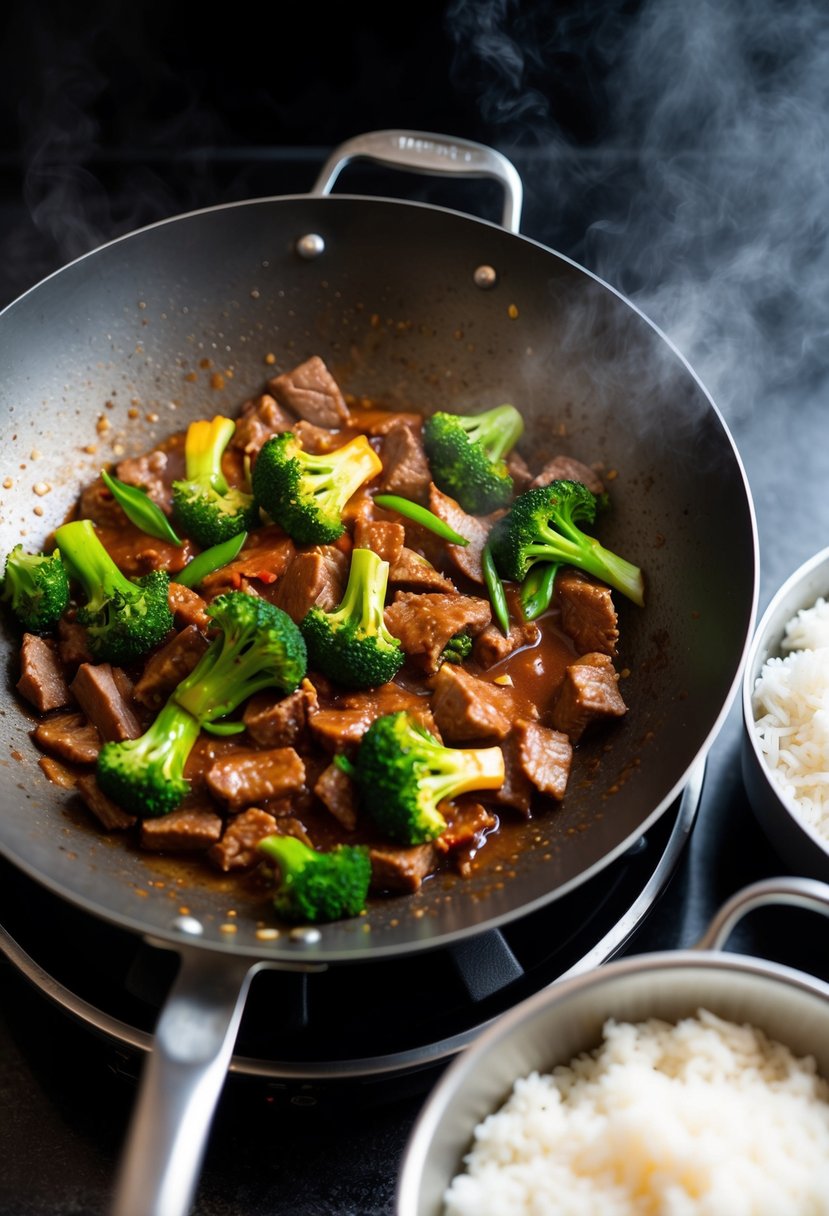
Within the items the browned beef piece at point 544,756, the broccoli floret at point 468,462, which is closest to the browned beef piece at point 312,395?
the broccoli floret at point 468,462

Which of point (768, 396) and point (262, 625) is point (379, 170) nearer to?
point (768, 396)

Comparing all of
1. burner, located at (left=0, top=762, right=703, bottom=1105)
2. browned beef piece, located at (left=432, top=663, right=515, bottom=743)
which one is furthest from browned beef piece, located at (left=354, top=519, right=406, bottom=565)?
burner, located at (left=0, top=762, right=703, bottom=1105)

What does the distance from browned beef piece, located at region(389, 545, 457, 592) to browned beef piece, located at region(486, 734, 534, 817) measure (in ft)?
1.49

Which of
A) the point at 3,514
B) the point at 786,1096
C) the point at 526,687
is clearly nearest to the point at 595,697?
the point at 526,687

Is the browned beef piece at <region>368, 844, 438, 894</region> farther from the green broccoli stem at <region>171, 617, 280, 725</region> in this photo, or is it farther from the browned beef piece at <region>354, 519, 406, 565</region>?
the browned beef piece at <region>354, 519, 406, 565</region>

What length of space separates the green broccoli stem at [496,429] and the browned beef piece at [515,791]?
2.88ft

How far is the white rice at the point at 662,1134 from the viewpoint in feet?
5.49

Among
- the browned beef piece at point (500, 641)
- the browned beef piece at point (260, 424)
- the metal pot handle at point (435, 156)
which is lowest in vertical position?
the browned beef piece at point (500, 641)

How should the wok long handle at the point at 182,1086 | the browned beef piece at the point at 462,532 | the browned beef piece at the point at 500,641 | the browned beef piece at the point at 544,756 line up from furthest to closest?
the browned beef piece at the point at 462,532 < the browned beef piece at the point at 500,641 < the browned beef piece at the point at 544,756 < the wok long handle at the point at 182,1086

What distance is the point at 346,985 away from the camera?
2.12 m

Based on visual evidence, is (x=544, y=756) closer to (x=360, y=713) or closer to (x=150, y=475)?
(x=360, y=713)

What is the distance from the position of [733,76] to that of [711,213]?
0.38 m

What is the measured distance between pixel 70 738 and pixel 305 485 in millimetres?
781

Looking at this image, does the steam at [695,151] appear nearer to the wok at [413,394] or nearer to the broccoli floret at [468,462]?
the wok at [413,394]
